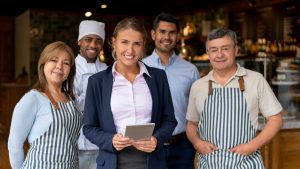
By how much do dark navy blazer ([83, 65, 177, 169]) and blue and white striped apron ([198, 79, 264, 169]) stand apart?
0.29 meters

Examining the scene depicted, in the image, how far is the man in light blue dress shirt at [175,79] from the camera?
2.91m

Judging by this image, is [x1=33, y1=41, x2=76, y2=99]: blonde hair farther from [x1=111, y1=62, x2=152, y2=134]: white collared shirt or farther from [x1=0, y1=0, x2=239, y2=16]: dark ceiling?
[x1=0, y1=0, x2=239, y2=16]: dark ceiling

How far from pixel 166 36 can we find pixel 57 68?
911mm

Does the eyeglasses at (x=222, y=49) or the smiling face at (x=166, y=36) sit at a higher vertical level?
the smiling face at (x=166, y=36)

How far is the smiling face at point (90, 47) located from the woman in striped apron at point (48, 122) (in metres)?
0.55

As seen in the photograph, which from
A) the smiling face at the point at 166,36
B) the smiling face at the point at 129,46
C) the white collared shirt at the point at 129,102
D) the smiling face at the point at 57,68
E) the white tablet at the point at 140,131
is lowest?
the white tablet at the point at 140,131

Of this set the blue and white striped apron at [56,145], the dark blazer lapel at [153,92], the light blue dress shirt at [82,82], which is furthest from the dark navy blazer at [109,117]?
the light blue dress shirt at [82,82]

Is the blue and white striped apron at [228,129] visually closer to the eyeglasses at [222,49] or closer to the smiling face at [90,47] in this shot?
the eyeglasses at [222,49]

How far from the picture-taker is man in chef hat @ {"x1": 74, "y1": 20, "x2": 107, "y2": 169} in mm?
2826

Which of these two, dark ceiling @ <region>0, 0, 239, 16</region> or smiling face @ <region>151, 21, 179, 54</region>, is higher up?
dark ceiling @ <region>0, 0, 239, 16</region>

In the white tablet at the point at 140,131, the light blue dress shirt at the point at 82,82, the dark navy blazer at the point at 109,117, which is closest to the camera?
the white tablet at the point at 140,131

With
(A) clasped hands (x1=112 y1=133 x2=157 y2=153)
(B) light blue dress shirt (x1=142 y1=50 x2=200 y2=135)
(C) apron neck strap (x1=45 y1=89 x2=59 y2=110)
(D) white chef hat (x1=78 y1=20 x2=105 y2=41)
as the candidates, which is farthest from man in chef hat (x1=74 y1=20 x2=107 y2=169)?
(A) clasped hands (x1=112 y1=133 x2=157 y2=153)

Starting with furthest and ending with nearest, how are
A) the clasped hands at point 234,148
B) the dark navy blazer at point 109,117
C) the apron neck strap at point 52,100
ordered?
the clasped hands at point 234,148 → the apron neck strap at point 52,100 → the dark navy blazer at point 109,117

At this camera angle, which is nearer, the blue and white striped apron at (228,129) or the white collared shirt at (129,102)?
the white collared shirt at (129,102)
